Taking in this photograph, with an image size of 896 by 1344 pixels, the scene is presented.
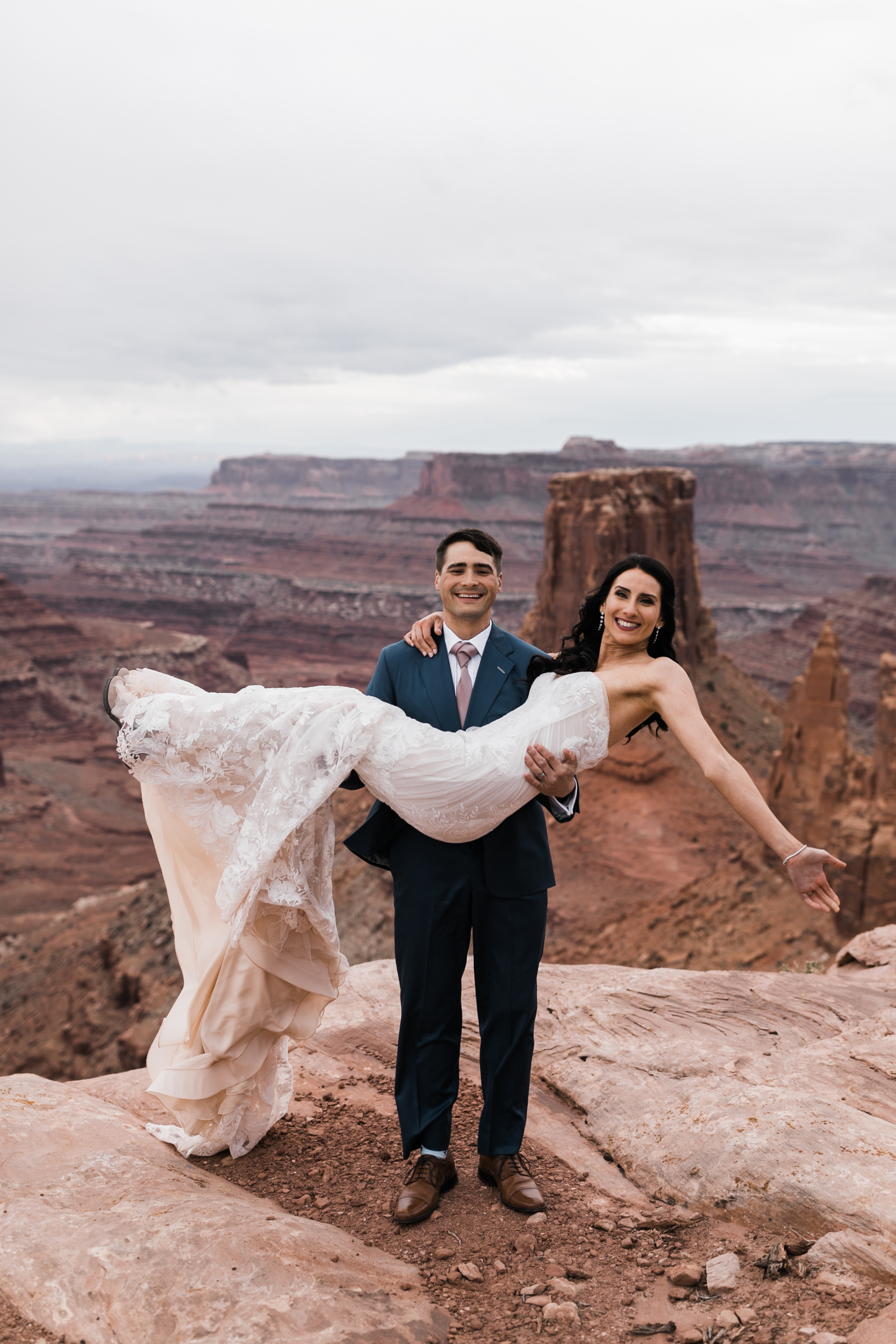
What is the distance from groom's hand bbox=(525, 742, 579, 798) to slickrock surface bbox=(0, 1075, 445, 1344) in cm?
193

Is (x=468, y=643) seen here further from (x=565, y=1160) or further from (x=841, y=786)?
(x=841, y=786)

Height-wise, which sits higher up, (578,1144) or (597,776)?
(578,1144)

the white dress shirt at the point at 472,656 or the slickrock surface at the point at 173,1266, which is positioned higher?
the white dress shirt at the point at 472,656

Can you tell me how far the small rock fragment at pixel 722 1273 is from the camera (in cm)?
351

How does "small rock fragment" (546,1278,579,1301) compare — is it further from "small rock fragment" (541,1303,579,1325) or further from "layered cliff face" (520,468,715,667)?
"layered cliff face" (520,468,715,667)

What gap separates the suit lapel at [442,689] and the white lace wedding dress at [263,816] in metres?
0.14

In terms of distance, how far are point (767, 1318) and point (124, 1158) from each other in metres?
2.71

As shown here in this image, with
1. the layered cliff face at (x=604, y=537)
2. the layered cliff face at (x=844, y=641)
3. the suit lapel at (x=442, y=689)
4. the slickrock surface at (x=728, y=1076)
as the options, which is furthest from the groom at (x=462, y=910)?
the layered cliff face at (x=844, y=641)

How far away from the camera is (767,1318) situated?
328 cm

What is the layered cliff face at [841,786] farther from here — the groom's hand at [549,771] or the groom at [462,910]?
the groom's hand at [549,771]

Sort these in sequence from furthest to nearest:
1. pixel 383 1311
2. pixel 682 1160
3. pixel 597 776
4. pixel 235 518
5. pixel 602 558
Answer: pixel 235 518
pixel 602 558
pixel 597 776
pixel 682 1160
pixel 383 1311

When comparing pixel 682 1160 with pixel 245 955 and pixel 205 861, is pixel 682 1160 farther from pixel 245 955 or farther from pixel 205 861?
pixel 205 861

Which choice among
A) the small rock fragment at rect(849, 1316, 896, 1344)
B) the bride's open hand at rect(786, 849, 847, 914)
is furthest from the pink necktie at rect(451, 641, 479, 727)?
the small rock fragment at rect(849, 1316, 896, 1344)

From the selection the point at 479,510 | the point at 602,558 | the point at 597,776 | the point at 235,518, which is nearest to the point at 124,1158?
the point at 597,776
